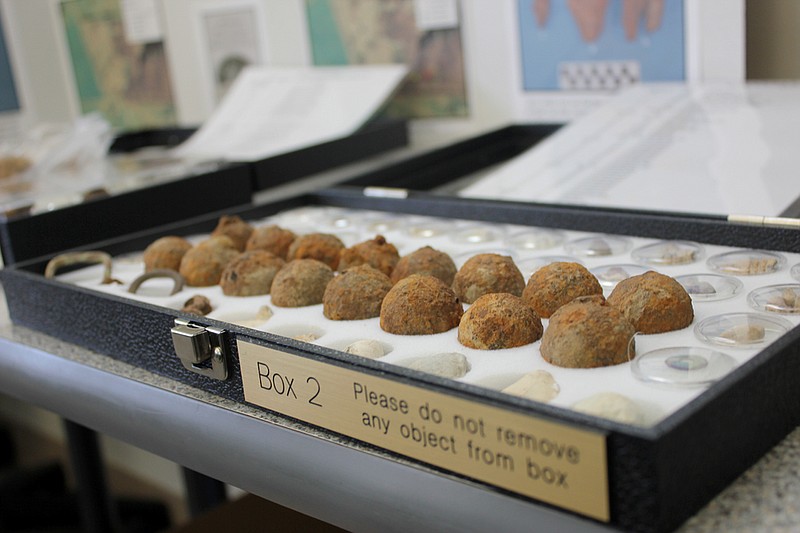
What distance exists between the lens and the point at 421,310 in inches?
32.3

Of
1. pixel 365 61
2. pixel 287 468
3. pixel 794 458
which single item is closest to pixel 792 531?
pixel 794 458

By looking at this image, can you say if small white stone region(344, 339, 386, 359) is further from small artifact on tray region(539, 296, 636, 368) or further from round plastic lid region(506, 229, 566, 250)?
round plastic lid region(506, 229, 566, 250)

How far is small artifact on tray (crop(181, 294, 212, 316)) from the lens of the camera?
0.96 m

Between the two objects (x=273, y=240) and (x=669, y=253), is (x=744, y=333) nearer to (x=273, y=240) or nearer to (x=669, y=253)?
(x=669, y=253)

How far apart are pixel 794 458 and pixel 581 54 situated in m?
1.08

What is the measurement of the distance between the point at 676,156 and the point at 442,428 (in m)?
0.76

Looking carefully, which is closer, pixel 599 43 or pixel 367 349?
pixel 367 349

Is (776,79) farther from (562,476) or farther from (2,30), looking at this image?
(2,30)

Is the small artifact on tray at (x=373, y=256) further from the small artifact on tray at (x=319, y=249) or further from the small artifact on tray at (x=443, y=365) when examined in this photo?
the small artifact on tray at (x=443, y=365)

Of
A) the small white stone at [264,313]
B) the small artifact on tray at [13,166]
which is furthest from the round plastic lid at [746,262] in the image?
the small artifact on tray at [13,166]

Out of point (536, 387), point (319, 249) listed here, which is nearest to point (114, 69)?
point (319, 249)

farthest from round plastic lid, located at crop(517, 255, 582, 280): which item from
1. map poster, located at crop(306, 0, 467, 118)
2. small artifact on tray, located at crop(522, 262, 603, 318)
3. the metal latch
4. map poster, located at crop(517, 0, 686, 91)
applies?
map poster, located at crop(306, 0, 467, 118)

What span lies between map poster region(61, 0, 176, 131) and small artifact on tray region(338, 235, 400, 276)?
1792mm

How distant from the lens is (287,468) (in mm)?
768
